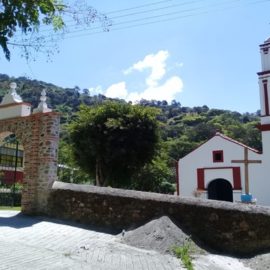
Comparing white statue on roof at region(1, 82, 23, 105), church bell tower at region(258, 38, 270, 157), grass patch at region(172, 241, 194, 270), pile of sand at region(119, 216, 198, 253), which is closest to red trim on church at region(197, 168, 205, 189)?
church bell tower at region(258, 38, 270, 157)

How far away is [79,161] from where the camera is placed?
22562 millimetres

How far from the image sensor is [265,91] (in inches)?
961

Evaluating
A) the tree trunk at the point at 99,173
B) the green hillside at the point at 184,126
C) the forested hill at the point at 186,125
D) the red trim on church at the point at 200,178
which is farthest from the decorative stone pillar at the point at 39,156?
the forested hill at the point at 186,125

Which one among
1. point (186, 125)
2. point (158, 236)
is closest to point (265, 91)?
point (158, 236)

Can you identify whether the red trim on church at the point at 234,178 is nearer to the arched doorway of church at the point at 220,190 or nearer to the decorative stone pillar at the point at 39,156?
the arched doorway of church at the point at 220,190

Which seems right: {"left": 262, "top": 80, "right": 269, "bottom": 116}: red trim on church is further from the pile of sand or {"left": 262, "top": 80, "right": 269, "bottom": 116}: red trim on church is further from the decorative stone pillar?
the pile of sand

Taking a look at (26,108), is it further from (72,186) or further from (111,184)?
(111,184)

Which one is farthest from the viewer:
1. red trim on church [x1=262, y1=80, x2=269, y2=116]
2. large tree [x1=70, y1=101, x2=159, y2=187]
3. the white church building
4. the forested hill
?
the forested hill

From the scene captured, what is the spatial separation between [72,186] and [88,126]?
30.3ft

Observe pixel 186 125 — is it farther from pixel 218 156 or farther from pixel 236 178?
pixel 236 178

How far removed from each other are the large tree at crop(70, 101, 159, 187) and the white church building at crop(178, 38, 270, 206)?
550 cm

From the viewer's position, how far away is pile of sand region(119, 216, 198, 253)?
9.02 m

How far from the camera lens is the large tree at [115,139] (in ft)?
68.0

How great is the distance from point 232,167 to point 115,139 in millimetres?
8001
